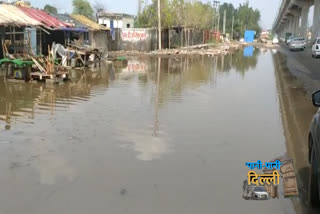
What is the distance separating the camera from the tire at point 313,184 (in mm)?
4480

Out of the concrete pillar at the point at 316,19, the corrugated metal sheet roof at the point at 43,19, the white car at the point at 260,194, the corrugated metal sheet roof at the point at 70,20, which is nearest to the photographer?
the white car at the point at 260,194

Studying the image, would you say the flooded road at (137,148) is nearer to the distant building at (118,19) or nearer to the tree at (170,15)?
the tree at (170,15)

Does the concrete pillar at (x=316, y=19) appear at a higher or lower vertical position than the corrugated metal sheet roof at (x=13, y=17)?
higher

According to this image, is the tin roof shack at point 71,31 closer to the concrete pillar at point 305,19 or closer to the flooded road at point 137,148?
the flooded road at point 137,148

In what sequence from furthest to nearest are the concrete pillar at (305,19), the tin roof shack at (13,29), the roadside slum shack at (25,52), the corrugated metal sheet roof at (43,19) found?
the concrete pillar at (305,19) < the corrugated metal sheet roof at (43,19) < the tin roof shack at (13,29) < the roadside slum shack at (25,52)

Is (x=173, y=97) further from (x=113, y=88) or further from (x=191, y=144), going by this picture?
(x=191, y=144)

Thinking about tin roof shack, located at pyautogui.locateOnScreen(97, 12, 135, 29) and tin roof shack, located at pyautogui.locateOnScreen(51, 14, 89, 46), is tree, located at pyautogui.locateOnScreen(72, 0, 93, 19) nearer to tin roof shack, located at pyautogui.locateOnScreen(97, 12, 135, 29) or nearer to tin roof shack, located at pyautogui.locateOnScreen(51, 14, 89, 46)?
tin roof shack, located at pyautogui.locateOnScreen(97, 12, 135, 29)

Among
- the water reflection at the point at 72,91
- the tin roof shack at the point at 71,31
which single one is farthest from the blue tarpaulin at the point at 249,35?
the water reflection at the point at 72,91

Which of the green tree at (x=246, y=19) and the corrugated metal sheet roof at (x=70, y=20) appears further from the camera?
the green tree at (x=246, y=19)

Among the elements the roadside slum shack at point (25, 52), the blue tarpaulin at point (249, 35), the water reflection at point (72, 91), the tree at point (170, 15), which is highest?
the blue tarpaulin at point (249, 35)

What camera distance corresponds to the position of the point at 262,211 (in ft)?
15.6

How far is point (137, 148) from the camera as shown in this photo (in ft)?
23.8

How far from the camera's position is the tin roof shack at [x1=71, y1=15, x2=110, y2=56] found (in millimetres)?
29938

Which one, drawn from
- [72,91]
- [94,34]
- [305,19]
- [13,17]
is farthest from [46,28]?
[305,19]
